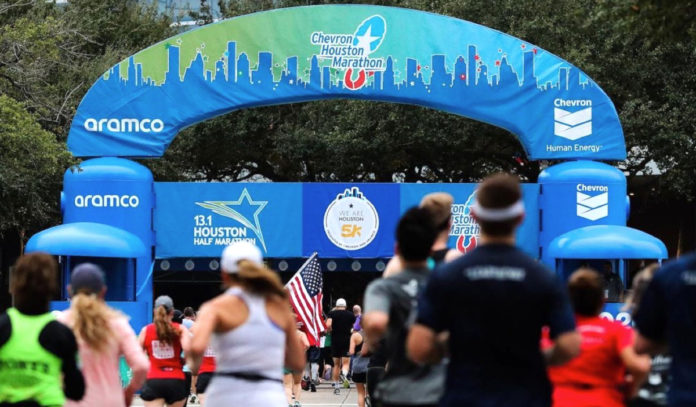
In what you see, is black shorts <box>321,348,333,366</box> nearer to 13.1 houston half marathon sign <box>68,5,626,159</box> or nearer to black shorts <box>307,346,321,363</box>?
black shorts <box>307,346,321,363</box>

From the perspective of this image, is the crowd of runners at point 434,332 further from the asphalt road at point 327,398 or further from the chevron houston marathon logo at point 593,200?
the chevron houston marathon logo at point 593,200

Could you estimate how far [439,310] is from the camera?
17.3 ft

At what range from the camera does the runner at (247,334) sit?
6.71 meters

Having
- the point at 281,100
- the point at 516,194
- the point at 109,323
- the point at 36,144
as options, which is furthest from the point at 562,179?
the point at 516,194

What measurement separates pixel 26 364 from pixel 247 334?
115cm

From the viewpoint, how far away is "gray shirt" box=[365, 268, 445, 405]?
6305 millimetres

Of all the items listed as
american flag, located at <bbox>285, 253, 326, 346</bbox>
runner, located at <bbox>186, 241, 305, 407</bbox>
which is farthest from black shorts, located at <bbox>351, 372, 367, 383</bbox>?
runner, located at <bbox>186, 241, 305, 407</bbox>

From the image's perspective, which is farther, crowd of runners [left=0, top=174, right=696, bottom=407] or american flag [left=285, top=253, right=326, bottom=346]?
american flag [left=285, top=253, right=326, bottom=346]

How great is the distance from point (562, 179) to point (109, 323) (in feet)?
55.6

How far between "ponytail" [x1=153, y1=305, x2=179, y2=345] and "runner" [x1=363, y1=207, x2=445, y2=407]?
5.93m

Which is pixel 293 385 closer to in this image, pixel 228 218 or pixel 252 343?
pixel 228 218

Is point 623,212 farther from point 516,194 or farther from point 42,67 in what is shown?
point 516,194

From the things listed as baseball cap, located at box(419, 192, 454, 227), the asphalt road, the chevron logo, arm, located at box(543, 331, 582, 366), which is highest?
the chevron logo

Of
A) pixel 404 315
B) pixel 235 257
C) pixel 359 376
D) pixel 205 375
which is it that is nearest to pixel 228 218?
pixel 359 376
